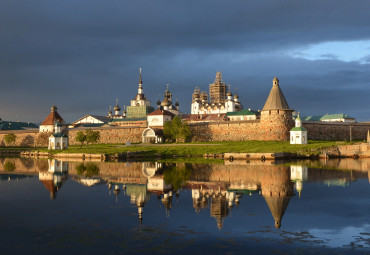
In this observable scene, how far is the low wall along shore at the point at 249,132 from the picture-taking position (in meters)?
50.4

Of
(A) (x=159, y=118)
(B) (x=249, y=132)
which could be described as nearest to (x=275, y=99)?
(B) (x=249, y=132)

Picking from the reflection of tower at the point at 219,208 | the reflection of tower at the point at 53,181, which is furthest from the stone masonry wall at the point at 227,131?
the reflection of tower at the point at 219,208

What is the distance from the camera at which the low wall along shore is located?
5036cm

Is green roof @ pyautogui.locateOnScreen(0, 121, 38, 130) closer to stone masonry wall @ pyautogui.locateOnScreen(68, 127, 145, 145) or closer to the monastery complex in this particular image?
the monastery complex

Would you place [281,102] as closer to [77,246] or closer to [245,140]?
[245,140]

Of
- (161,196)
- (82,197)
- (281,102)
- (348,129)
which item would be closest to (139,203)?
(161,196)

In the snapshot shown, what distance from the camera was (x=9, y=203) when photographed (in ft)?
49.7

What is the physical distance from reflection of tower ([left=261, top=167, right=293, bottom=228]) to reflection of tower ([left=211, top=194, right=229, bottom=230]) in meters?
1.38

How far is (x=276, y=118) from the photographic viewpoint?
49.4 metres

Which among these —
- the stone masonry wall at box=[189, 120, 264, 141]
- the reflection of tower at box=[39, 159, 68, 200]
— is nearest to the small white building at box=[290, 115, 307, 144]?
the stone masonry wall at box=[189, 120, 264, 141]

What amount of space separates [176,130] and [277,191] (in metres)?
37.8

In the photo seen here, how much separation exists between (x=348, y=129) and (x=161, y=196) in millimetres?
44016

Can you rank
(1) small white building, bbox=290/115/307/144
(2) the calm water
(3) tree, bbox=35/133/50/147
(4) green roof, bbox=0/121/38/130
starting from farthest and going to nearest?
(4) green roof, bbox=0/121/38/130 → (3) tree, bbox=35/133/50/147 → (1) small white building, bbox=290/115/307/144 → (2) the calm water

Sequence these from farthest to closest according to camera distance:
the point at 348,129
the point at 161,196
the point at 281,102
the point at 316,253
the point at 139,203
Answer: the point at 348,129, the point at 281,102, the point at 161,196, the point at 139,203, the point at 316,253
